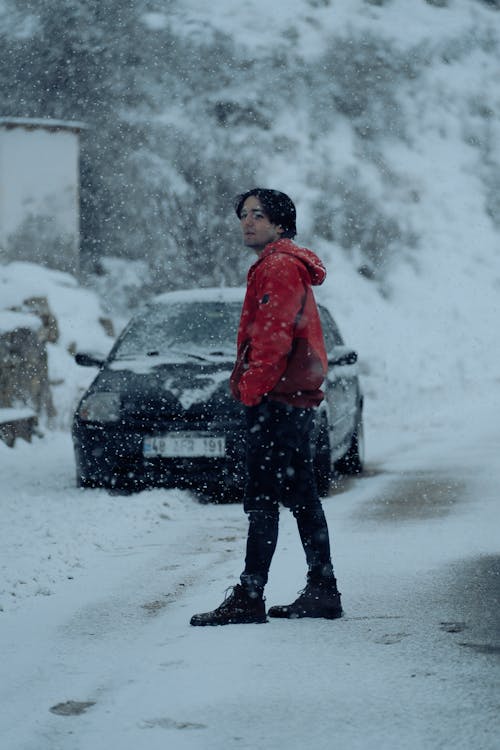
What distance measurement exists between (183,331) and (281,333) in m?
5.34

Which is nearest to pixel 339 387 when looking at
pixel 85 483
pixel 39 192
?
pixel 85 483

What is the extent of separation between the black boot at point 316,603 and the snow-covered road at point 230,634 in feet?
0.17

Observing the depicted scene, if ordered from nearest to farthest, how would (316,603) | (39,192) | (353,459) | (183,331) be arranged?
(316,603) < (183,331) < (353,459) < (39,192)

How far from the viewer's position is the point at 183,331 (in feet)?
33.2

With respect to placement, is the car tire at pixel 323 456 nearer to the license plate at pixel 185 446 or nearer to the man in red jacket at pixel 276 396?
the license plate at pixel 185 446

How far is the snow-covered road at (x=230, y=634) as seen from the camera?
11.8 feet

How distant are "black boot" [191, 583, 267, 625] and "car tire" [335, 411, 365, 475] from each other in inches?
238

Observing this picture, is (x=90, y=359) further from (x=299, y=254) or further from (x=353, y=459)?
(x=299, y=254)

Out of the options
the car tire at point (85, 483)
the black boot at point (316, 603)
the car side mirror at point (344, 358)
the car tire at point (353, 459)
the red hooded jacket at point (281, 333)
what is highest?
the red hooded jacket at point (281, 333)

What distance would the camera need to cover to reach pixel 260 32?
47.5 metres

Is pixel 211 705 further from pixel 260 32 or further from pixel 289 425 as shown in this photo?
pixel 260 32

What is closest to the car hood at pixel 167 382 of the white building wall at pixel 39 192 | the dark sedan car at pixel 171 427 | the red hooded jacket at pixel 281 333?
the dark sedan car at pixel 171 427

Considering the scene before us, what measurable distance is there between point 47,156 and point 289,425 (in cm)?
2981

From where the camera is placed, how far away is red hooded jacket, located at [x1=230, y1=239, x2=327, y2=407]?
15.8 ft
